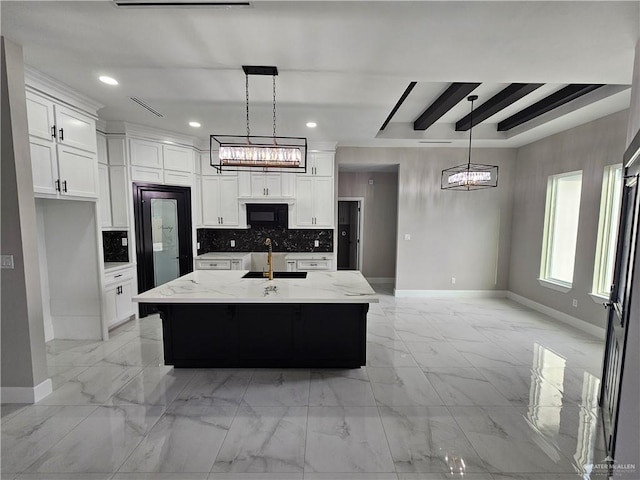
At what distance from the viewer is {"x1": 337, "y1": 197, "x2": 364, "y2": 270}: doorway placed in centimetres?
671

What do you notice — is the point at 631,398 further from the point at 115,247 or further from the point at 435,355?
the point at 115,247

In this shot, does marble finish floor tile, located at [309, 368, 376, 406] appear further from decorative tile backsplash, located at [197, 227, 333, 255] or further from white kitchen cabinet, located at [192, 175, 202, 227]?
white kitchen cabinet, located at [192, 175, 202, 227]

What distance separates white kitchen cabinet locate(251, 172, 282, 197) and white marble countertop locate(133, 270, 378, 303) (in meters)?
2.26

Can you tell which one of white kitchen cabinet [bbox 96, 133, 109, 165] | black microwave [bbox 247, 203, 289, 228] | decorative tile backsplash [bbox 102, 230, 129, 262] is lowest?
decorative tile backsplash [bbox 102, 230, 129, 262]

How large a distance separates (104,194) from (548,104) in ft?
20.2

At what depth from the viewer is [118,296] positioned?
3.93 metres

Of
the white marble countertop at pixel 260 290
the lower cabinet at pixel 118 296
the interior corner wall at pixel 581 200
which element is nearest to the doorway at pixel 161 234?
the lower cabinet at pixel 118 296

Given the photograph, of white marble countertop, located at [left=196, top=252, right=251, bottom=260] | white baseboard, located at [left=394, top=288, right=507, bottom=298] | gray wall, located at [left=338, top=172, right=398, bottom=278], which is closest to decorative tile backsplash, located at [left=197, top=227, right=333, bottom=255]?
white marble countertop, located at [left=196, top=252, right=251, bottom=260]

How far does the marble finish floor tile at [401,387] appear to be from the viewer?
2.45 metres

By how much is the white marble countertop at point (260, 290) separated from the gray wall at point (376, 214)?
3.49 meters

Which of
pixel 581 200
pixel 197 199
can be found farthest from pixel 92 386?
pixel 581 200

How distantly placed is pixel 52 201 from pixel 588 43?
5.46 metres

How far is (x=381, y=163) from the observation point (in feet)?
18.2

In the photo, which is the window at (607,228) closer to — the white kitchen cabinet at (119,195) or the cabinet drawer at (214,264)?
the cabinet drawer at (214,264)
